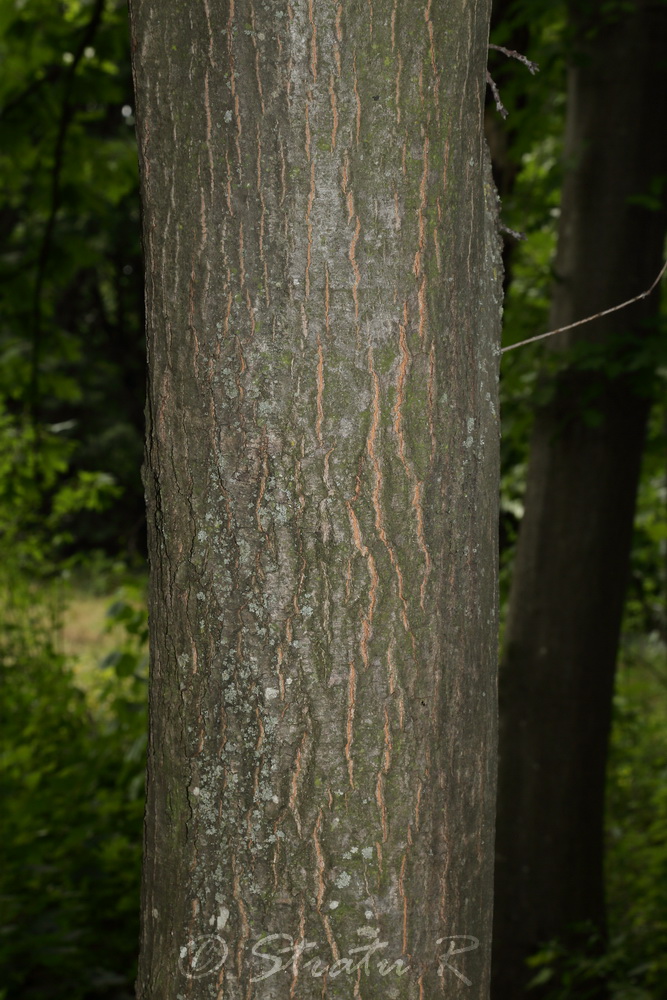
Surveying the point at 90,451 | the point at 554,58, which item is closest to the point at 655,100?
the point at 554,58

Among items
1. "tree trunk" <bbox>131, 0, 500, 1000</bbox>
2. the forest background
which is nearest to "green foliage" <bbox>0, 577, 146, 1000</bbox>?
the forest background

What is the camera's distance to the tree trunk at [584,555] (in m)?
3.58

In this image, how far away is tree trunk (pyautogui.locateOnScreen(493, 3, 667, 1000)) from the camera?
358cm

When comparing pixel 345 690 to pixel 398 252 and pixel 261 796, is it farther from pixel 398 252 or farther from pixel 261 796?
pixel 398 252

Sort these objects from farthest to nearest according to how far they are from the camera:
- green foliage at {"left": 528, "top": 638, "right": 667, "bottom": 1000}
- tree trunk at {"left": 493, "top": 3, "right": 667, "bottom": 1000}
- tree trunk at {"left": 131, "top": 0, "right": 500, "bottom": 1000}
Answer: tree trunk at {"left": 493, "top": 3, "right": 667, "bottom": 1000}, green foliage at {"left": 528, "top": 638, "right": 667, "bottom": 1000}, tree trunk at {"left": 131, "top": 0, "right": 500, "bottom": 1000}

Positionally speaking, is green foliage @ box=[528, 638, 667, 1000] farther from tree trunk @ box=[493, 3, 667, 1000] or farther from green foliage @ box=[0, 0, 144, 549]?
green foliage @ box=[0, 0, 144, 549]

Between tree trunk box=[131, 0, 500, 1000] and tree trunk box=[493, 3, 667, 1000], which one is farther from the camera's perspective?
tree trunk box=[493, 3, 667, 1000]

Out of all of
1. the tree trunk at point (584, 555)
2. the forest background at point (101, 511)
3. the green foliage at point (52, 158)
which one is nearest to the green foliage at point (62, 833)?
the forest background at point (101, 511)

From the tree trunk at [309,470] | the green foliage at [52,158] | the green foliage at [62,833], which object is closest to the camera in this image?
the tree trunk at [309,470]

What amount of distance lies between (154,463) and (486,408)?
1.54ft

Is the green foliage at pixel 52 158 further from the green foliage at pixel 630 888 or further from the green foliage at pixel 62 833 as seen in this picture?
the green foliage at pixel 630 888

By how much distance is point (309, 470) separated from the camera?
1.12 m

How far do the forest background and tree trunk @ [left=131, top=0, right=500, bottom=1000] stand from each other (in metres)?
1.89

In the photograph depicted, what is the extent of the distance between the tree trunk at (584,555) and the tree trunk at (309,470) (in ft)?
8.27
